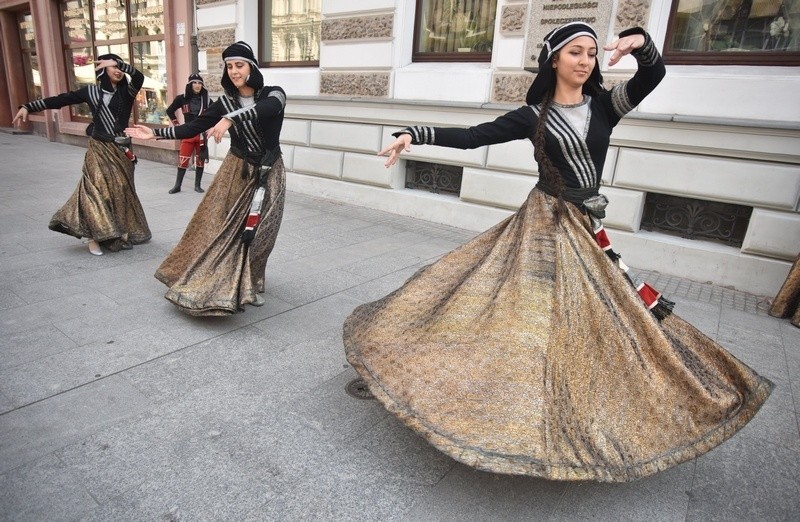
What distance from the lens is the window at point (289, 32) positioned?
8.99 m

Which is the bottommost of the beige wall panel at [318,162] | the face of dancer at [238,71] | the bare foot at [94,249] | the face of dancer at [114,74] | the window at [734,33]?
the bare foot at [94,249]

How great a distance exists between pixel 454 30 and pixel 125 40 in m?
9.47

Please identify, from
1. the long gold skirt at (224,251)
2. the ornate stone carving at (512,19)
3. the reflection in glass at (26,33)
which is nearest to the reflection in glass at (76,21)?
the reflection in glass at (26,33)

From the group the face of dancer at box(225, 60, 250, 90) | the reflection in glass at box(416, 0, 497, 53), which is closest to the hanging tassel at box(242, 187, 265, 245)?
the face of dancer at box(225, 60, 250, 90)

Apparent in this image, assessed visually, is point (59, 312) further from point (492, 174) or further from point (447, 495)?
point (492, 174)

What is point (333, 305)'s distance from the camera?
4.24 m

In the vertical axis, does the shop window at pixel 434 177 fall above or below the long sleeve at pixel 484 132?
below

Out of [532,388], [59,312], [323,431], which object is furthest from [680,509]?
[59,312]

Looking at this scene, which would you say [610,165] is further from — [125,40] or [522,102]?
[125,40]

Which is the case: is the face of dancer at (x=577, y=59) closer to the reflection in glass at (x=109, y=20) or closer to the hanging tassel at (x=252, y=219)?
the hanging tassel at (x=252, y=219)

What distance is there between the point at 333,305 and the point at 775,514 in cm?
304

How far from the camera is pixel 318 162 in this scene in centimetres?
864

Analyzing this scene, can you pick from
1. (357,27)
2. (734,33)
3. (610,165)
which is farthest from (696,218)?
(357,27)

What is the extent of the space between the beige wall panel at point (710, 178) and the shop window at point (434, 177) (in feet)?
7.54
